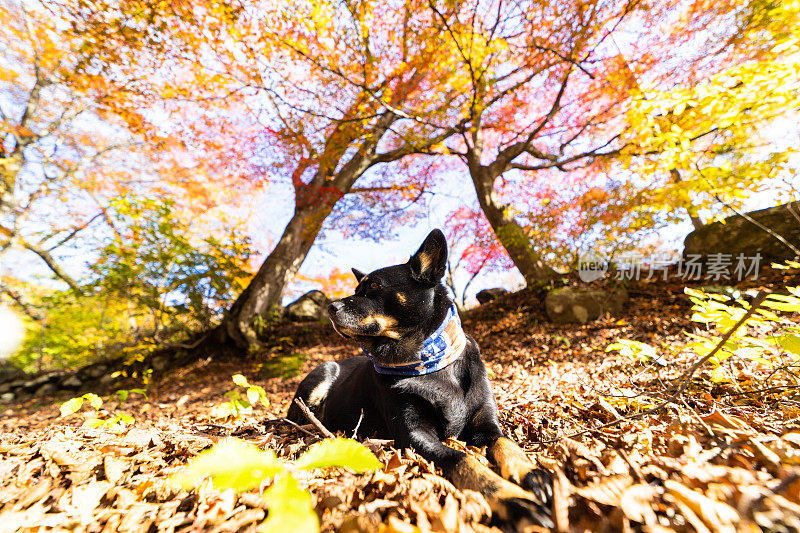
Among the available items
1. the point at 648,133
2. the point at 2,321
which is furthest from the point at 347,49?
the point at 2,321

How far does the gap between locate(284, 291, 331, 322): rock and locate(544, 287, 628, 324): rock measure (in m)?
7.85

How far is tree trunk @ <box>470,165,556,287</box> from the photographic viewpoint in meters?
8.35

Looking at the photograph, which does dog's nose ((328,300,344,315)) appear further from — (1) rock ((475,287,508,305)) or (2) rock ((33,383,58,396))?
(2) rock ((33,383,58,396))

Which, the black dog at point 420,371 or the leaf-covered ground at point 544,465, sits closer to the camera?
the leaf-covered ground at point 544,465

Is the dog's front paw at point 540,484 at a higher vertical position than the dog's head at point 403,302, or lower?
lower

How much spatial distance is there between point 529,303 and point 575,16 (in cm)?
660

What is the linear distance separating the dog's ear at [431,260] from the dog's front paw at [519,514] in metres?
1.32

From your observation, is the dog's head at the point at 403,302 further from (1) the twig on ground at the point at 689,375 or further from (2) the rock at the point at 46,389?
(2) the rock at the point at 46,389

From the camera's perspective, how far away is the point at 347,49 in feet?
21.1

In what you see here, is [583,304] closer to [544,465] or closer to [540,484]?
[544,465]

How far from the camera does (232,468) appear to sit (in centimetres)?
83

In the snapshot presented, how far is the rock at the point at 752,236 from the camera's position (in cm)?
693

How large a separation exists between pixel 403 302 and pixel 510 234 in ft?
23.3

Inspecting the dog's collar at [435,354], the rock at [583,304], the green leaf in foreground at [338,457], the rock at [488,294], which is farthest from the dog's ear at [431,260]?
the rock at [488,294]
